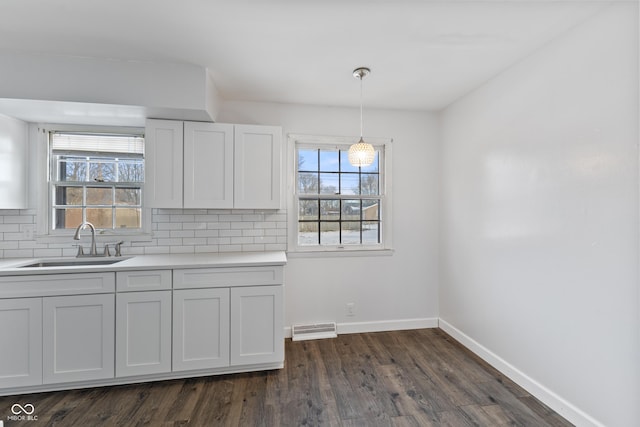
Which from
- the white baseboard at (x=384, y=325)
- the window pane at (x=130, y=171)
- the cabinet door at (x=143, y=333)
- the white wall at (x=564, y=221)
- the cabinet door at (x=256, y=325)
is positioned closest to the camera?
the white wall at (x=564, y=221)

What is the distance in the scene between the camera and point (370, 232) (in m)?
3.24

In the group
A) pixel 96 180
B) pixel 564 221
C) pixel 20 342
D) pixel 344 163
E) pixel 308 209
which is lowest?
pixel 20 342

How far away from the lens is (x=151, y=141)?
2424 mm

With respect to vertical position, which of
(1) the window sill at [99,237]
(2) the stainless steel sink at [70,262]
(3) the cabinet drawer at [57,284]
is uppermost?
(1) the window sill at [99,237]

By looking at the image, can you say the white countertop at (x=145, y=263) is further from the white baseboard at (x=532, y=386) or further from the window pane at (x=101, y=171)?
the white baseboard at (x=532, y=386)

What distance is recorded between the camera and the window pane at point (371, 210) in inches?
127

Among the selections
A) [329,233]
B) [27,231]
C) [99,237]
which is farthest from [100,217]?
[329,233]

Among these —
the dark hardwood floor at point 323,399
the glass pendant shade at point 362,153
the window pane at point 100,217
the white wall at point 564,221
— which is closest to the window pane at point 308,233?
the glass pendant shade at point 362,153

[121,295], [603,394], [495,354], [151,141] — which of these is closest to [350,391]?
[495,354]

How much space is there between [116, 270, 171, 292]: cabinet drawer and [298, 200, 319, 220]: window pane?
1.42 metres

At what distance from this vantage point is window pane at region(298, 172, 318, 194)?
122 inches

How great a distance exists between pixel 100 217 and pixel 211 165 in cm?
122

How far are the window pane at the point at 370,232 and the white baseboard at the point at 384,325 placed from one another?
89 centimetres

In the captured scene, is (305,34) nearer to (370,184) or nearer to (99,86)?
(99,86)
